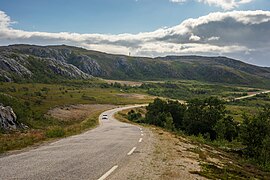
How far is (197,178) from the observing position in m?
12.3

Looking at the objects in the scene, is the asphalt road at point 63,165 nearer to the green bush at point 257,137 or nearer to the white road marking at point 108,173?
the white road marking at point 108,173

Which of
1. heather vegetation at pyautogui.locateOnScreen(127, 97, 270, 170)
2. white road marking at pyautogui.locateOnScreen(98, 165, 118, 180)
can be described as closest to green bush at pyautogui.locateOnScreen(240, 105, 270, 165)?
heather vegetation at pyautogui.locateOnScreen(127, 97, 270, 170)

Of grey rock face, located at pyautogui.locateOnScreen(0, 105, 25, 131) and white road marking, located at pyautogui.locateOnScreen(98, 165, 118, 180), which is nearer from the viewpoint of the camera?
white road marking, located at pyautogui.locateOnScreen(98, 165, 118, 180)

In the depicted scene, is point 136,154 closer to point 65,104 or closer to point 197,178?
point 197,178

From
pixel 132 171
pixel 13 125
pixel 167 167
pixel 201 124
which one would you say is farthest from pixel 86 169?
pixel 201 124

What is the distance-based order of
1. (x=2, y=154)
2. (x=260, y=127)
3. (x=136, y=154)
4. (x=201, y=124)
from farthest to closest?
(x=201, y=124), (x=260, y=127), (x=136, y=154), (x=2, y=154)

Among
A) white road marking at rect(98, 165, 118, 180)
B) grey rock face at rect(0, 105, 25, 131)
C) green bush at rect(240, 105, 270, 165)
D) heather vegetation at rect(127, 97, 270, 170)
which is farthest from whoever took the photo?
grey rock face at rect(0, 105, 25, 131)

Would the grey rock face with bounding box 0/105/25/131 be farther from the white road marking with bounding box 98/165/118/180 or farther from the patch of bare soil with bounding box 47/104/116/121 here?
the white road marking with bounding box 98/165/118/180

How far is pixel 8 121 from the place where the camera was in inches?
2367

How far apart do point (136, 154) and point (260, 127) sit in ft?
90.4

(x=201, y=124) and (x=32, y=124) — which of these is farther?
(x=201, y=124)

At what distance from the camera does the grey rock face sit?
57.3 m

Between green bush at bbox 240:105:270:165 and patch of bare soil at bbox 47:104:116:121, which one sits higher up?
green bush at bbox 240:105:270:165

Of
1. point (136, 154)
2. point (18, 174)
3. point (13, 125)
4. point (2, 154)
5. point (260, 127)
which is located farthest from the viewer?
point (13, 125)
